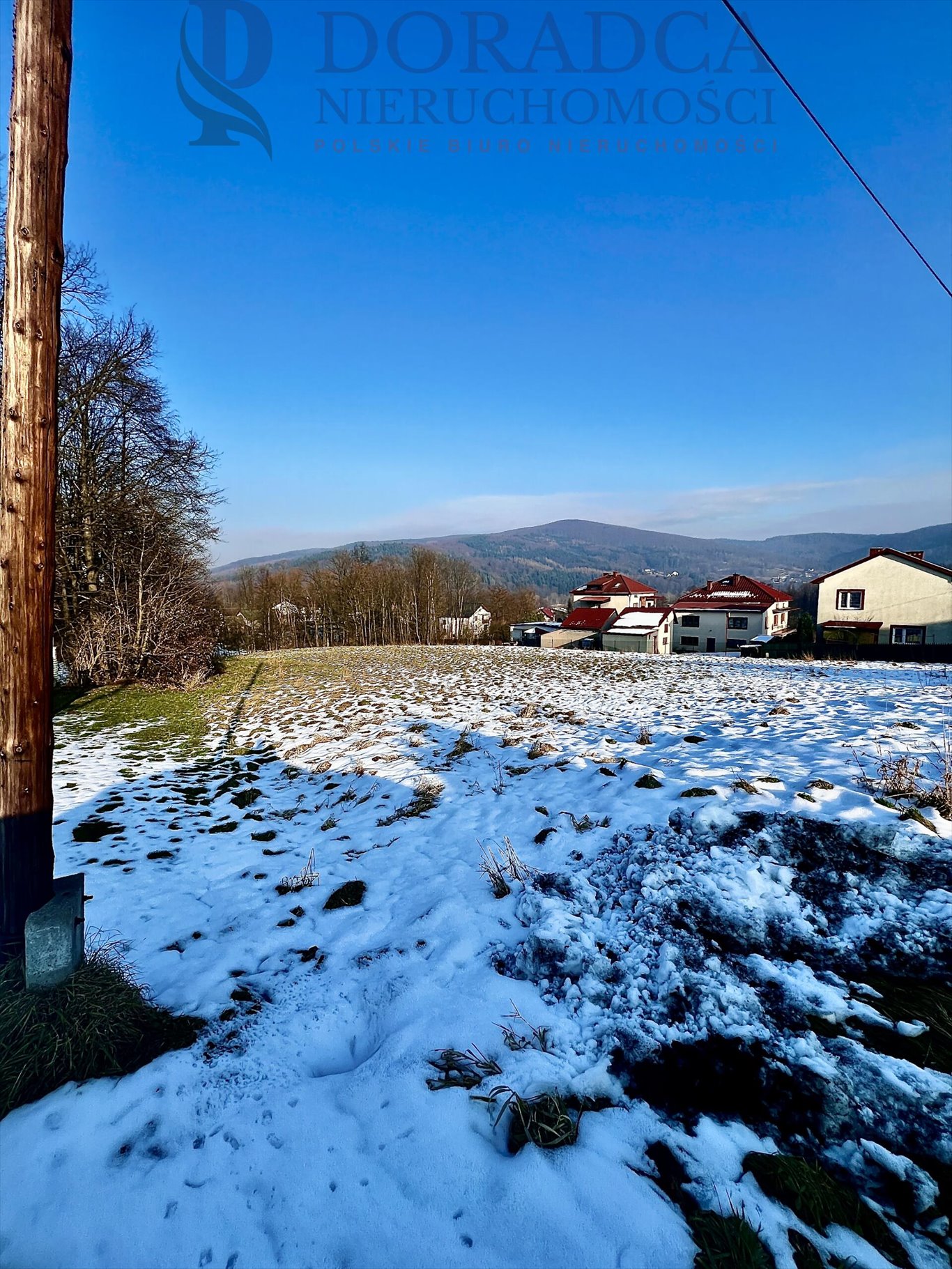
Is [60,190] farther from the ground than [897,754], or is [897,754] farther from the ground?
[60,190]

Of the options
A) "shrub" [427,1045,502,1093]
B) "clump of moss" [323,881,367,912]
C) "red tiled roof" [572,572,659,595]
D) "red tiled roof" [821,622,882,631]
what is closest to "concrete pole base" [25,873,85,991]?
"clump of moss" [323,881,367,912]

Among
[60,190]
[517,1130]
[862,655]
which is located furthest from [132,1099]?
[862,655]

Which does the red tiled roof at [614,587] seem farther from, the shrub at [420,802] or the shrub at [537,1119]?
the shrub at [537,1119]

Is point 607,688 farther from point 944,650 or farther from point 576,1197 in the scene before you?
point 944,650

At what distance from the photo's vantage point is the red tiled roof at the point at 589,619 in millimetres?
45031

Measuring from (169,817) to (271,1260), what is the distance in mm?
5655

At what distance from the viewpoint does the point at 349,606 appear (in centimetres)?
5341

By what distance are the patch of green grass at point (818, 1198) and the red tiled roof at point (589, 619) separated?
4326cm

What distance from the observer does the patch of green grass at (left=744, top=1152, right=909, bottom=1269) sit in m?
1.96

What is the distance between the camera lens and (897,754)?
583 centimetres

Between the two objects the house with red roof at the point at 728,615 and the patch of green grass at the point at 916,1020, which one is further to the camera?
the house with red roof at the point at 728,615

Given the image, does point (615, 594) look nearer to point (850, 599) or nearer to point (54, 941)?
point (850, 599)

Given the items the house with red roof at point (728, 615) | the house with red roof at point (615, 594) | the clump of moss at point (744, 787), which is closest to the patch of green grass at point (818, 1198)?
the clump of moss at point (744, 787)

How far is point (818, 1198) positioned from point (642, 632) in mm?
40104
